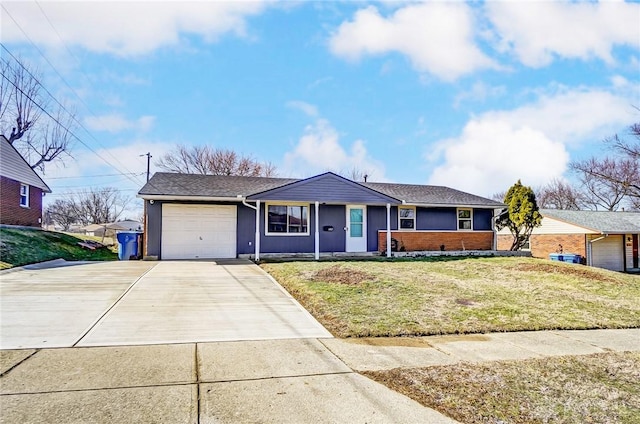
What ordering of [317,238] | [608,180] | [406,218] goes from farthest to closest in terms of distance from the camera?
[608,180]
[406,218]
[317,238]

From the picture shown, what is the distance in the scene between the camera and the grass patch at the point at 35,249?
12.8m

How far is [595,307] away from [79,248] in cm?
2085

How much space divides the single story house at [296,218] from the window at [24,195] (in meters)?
8.33

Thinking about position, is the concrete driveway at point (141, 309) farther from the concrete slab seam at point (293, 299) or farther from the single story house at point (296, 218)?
the single story house at point (296, 218)

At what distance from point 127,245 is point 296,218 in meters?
6.64

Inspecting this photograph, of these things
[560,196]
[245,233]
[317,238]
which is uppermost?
[560,196]

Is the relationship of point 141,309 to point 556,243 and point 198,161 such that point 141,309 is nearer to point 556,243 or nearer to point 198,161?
point 556,243

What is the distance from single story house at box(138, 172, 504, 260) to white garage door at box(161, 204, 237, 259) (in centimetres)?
4

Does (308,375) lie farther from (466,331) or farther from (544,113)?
(544,113)

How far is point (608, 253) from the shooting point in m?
23.9

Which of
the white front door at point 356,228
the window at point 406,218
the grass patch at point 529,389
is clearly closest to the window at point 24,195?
the white front door at point 356,228

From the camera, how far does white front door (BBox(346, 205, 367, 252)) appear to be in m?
17.3

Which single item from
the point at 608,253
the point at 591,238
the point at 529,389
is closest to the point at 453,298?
the point at 529,389

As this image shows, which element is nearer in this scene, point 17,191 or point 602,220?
point 17,191
